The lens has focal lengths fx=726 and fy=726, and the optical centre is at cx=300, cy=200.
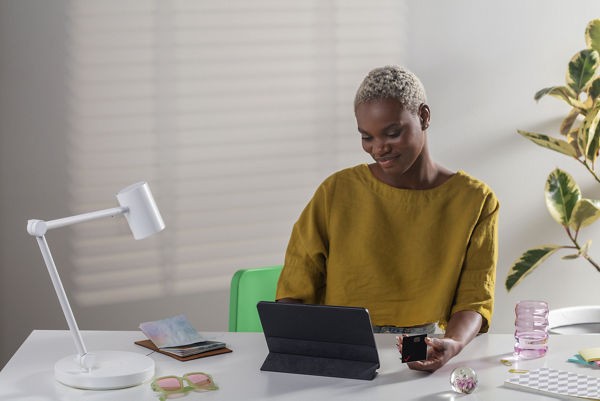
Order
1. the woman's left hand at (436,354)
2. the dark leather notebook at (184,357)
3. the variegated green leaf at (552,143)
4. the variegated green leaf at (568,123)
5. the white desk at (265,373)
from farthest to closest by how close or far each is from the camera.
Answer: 1. the variegated green leaf at (568,123)
2. the variegated green leaf at (552,143)
3. the dark leather notebook at (184,357)
4. the woman's left hand at (436,354)
5. the white desk at (265,373)

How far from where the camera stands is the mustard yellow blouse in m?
1.95

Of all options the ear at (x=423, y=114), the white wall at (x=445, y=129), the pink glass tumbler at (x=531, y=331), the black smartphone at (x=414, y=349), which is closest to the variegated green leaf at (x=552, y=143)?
the white wall at (x=445, y=129)

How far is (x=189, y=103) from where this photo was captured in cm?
317

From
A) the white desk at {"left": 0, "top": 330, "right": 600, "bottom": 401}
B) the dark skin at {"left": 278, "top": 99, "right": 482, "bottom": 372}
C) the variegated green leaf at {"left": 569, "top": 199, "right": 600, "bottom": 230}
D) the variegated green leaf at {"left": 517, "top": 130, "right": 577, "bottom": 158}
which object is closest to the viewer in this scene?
the white desk at {"left": 0, "top": 330, "right": 600, "bottom": 401}

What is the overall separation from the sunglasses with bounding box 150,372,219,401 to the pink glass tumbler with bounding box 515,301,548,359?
0.74m

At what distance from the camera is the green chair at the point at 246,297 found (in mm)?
2264

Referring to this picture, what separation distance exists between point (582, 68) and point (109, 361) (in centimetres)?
234

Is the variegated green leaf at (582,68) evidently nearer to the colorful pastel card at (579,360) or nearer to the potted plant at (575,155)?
the potted plant at (575,155)

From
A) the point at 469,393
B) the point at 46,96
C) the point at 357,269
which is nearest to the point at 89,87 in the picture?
the point at 46,96

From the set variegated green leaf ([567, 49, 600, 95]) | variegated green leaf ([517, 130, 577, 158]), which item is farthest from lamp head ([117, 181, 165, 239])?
variegated green leaf ([567, 49, 600, 95])

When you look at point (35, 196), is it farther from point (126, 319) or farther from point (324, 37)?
point (324, 37)

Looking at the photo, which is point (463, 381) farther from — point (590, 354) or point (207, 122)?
point (207, 122)

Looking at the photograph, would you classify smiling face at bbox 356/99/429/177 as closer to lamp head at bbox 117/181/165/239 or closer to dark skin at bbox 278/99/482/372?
dark skin at bbox 278/99/482/372

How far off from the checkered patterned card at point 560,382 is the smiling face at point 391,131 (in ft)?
2.03
